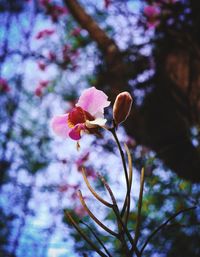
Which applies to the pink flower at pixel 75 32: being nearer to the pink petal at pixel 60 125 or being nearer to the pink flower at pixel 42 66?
the pink flower at pixel 42 66

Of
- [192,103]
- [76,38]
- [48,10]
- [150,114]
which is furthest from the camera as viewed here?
[76,38]

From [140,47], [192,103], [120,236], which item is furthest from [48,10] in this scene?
[120,236]

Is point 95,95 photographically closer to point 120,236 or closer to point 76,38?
point 120,236

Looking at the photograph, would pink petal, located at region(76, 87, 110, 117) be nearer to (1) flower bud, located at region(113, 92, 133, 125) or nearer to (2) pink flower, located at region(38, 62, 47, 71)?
(1) flower bud, located at region(113, 92, 133, 125)

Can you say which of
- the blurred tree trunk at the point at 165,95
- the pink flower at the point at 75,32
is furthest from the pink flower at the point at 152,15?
the pink flower at the point at 75,32

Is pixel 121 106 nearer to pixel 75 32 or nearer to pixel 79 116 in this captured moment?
pixel 79 116

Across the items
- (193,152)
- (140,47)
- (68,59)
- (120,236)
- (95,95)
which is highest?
(68,59)

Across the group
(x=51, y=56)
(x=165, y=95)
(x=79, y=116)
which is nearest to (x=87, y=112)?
(x=79, y=116)
